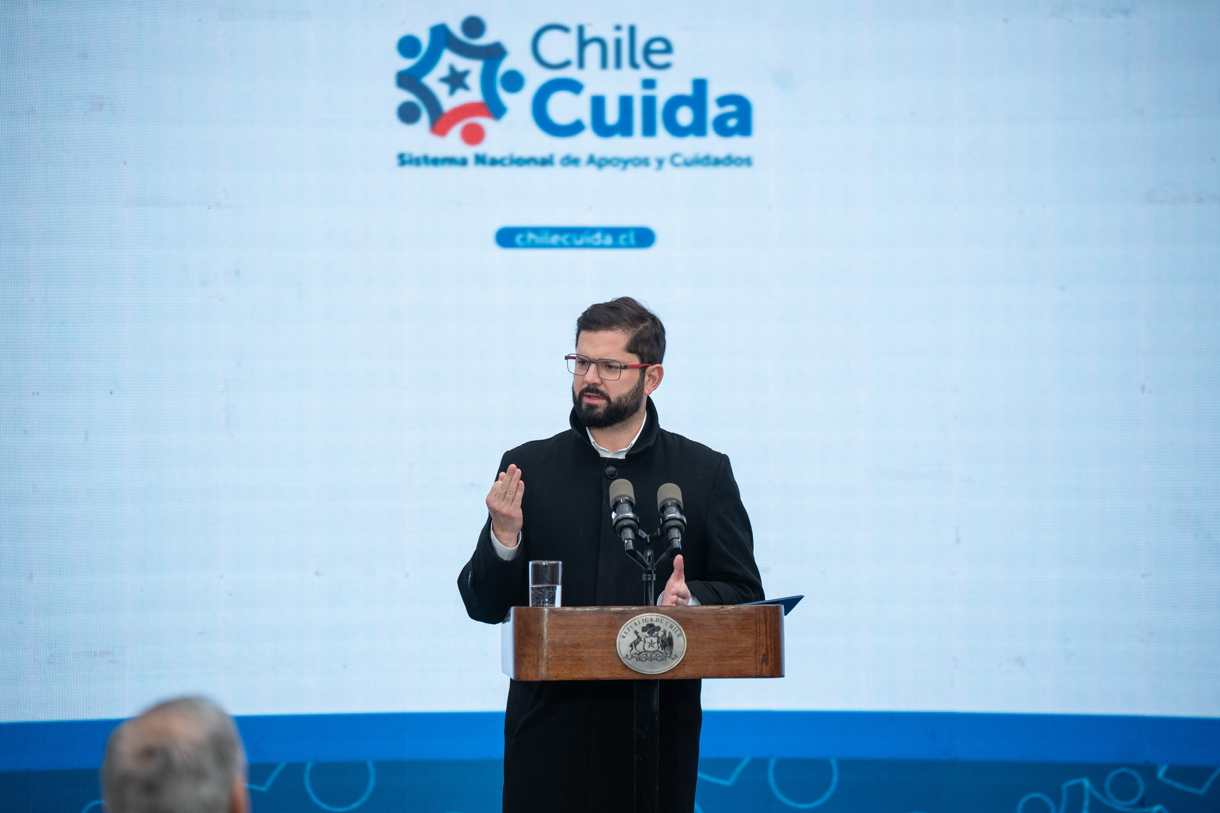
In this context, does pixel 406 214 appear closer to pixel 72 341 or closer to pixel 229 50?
pixel 229 50

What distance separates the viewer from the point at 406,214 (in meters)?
3.61

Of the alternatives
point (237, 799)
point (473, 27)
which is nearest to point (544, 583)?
point (237, 799)

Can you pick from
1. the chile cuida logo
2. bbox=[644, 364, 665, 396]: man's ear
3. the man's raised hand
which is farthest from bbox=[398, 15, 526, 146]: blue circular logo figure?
the man's raised hand

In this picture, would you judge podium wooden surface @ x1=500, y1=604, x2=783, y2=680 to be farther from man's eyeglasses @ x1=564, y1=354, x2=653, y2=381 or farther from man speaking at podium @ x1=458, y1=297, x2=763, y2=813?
man's eyeglasses @ x1=564, y1=354, x2=653, y2=381

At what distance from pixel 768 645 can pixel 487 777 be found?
1.92 metres

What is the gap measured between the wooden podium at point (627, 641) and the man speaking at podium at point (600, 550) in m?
0.17

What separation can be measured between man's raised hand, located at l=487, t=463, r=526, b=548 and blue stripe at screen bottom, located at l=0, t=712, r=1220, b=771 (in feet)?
5.28

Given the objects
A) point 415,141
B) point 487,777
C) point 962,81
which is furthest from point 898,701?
point 415,141

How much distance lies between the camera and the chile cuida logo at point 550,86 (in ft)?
11.9

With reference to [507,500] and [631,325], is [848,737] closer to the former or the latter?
[631,325]

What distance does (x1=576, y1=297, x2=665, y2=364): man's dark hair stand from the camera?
2498mm

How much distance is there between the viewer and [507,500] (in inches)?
83.3

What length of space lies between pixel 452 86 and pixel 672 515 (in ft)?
7.29

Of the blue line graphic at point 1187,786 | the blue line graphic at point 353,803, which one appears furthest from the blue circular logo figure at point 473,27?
the blue line graphic at point 1187,786
